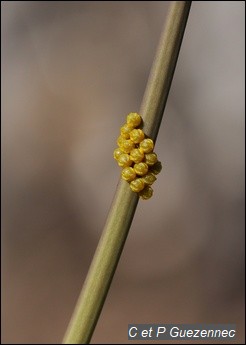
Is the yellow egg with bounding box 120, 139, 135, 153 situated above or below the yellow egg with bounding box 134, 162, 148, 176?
above

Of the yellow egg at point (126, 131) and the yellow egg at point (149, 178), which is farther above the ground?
the yellow egg at point (126, 131)

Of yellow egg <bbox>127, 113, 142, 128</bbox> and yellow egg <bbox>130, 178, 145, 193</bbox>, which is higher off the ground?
yellow egg <bbox>127, 113, 142, 128</bbox>

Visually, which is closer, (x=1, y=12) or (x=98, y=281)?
(x=98, y=281)

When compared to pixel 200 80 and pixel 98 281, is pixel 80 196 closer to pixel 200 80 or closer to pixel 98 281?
pixel 200 80

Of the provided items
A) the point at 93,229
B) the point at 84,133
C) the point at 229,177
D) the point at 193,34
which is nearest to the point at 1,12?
the point at 84,133
